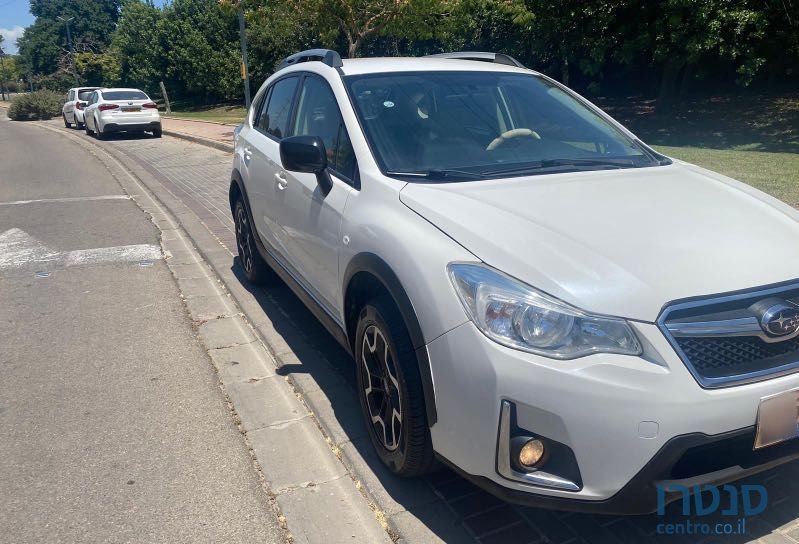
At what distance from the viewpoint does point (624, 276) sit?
2.29 metres

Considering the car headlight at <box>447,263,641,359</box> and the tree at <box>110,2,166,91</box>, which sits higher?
the tree at <box>110,2,166,91</box>

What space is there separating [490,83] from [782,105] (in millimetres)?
16711

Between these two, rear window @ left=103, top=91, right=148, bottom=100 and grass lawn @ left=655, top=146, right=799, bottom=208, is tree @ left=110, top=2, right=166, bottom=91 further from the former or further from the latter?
grass lawn @ left=655, top=146, right=799, bottom=208

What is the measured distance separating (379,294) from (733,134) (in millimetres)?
14756

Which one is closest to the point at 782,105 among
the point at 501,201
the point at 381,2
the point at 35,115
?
the point at 381,2

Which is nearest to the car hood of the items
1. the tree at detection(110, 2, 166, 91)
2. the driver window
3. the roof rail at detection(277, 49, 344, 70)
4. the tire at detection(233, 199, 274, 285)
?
the driver window

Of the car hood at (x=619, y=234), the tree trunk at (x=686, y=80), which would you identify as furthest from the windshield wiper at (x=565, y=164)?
the tree trunk at (x=686, y=80)

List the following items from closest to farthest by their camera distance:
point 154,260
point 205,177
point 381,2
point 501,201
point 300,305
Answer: point 501,201 → point 300,305 → point 154,260 → point 205,177 → point 381,2

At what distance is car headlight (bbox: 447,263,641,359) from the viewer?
2.22m

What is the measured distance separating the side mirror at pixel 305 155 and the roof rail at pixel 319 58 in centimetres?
79

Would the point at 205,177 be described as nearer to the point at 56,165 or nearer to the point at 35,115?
the point at 56,165

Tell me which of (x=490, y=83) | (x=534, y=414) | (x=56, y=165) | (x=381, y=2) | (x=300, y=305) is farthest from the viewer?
(x=381, y=2)

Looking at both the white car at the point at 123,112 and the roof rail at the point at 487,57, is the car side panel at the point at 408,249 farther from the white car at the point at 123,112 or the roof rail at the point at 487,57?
the white car at the point at 123,112

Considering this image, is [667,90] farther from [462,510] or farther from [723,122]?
[462,510]
